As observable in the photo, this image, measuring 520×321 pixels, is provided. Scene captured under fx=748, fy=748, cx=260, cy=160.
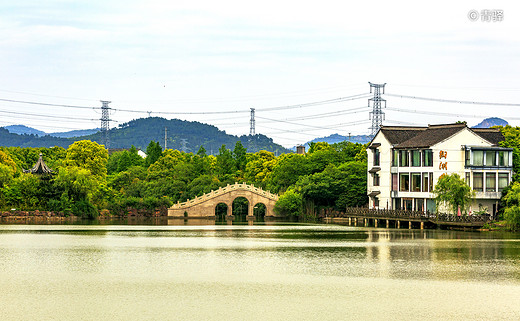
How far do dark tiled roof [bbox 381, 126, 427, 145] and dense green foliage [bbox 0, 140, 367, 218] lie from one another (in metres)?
6.12

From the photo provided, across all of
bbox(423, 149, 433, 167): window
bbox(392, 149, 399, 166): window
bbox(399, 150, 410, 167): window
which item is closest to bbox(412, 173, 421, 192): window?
bbox(399, 150, 410, 167): window

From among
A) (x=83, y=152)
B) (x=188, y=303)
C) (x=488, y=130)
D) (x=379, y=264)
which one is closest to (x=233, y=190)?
(x=83, y=152)

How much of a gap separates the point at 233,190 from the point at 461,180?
29.8 m

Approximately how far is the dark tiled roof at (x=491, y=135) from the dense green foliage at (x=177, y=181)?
12.0 meters

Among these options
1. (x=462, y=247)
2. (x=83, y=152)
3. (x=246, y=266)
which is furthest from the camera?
(x=83, y=152)

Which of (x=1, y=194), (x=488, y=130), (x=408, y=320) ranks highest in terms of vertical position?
(x=488, y=130)

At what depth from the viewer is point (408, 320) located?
20000mm

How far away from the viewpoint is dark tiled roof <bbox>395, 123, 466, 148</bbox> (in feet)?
189

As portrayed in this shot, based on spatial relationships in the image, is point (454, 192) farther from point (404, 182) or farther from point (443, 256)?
point (443, 256)

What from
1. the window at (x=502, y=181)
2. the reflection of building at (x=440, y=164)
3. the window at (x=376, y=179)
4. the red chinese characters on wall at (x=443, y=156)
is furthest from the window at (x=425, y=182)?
the window at (x=376, y=179)

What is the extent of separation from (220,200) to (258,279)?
50.8m

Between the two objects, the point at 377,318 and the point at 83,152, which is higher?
the point at 83,152

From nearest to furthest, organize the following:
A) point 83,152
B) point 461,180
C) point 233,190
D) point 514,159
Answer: point 461,180
point 514,159
point 233,190
point 83,152

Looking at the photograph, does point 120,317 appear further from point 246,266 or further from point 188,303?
point 246,266
